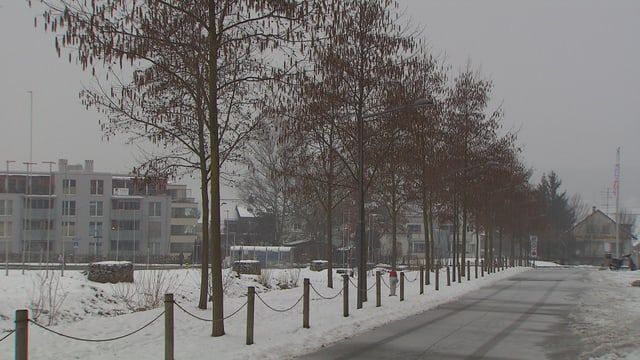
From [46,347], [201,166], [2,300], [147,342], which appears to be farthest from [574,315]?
[2,300]

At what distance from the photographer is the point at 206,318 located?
16703 millimetres

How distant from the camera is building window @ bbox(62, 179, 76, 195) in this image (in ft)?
271

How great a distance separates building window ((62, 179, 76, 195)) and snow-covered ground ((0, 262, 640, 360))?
56720mm

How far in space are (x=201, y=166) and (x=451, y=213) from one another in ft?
80.2

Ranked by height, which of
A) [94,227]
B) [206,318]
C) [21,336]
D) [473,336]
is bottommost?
[473,336]

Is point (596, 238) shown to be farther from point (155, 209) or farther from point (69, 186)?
point (69, 186)

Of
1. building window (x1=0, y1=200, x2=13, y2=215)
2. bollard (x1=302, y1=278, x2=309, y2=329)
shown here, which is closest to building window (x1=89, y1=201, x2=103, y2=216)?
building window (x1=0, y1=200, x2=13, y2=215)

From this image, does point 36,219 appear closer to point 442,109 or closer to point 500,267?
point 500,267

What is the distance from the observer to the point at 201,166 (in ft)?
59.0

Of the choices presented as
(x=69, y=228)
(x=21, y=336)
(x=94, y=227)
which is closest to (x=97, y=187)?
(x=94, y=227)

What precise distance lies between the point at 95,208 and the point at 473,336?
80059 millimetres

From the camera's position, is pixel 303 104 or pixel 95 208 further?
pixel 95 208

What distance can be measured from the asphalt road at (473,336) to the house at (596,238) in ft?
291

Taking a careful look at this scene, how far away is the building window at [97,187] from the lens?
8994 cm
